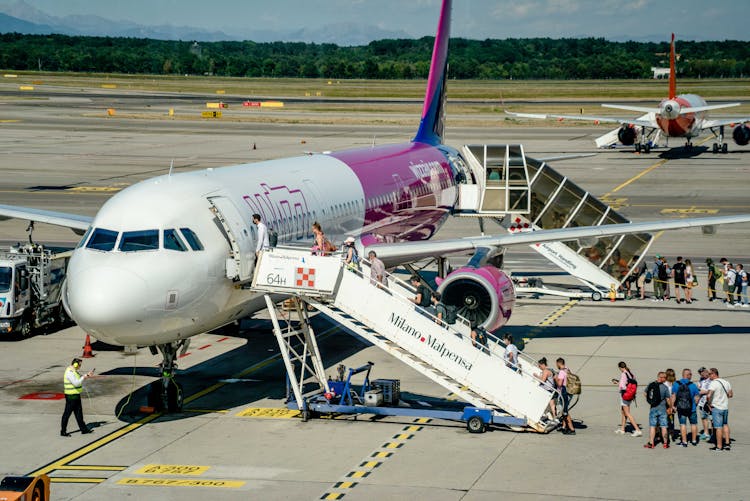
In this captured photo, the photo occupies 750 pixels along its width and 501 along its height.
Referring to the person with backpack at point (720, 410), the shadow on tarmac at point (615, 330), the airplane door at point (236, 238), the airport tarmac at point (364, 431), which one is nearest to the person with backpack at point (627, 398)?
the airport tarmac at point (364, 431)

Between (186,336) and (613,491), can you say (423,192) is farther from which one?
(613,491)

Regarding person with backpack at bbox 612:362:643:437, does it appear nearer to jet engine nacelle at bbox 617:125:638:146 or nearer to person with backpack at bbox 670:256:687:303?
person with backpack at bbox 670:256:687:303

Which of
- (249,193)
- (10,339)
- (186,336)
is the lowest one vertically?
(10,339)

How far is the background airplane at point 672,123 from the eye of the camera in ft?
294

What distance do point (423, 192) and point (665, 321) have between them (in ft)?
31.6

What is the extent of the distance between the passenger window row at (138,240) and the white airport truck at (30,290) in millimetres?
10871

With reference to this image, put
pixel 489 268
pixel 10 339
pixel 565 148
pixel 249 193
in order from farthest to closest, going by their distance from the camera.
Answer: pixel 565 148 < pixel 10 339 < pixel 489 268 < pixel 249 193

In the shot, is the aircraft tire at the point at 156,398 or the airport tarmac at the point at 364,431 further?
the aircraft tire at the point at 156,398

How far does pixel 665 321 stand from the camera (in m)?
36.0

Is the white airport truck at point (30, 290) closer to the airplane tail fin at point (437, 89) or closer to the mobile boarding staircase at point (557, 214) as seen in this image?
the mobile boarding staircase at point (557, 214)

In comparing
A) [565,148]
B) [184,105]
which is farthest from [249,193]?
[184,105]

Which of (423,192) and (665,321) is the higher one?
(423,192)

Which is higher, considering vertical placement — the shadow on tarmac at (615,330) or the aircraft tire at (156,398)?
the aircraft tire at (156,398)

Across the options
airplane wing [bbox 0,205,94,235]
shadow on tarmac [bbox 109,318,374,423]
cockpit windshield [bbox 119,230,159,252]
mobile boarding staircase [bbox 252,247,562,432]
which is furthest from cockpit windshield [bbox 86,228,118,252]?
airplane wing [bbox 0,205,94,235]
